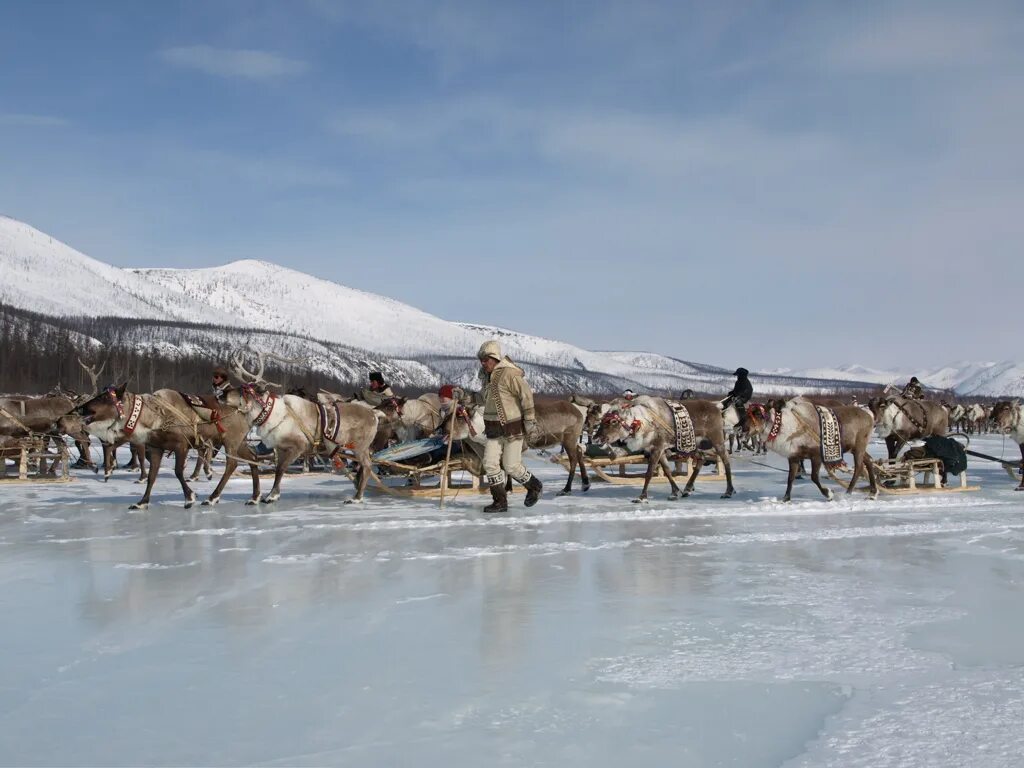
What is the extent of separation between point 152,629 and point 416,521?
4474 mm

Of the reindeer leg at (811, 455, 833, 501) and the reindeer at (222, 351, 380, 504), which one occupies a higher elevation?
the reindeer at (222, 351, 380, 504)

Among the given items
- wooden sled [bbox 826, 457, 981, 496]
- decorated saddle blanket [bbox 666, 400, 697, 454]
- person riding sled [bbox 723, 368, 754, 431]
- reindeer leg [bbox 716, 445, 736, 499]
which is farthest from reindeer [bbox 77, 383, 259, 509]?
wooden sled [bbox 826, 457, 981, 496]

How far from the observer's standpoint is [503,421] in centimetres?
979

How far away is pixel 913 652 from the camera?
4.09 meters

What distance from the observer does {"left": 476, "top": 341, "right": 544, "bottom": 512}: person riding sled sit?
9680 mm

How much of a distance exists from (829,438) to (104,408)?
29.0ft

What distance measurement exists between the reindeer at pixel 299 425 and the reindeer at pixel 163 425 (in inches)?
12.0

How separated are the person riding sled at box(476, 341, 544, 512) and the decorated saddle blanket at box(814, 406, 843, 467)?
3775 millimetres

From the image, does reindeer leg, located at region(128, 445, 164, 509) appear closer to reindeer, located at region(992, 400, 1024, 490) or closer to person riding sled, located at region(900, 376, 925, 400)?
reindeer, located at region(992, 400, 1024, 490)

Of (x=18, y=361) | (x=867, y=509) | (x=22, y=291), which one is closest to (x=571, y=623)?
(x=867, y=509)

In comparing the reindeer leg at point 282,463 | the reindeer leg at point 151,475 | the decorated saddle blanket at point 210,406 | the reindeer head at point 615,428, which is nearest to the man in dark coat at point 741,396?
the reindeer head at point 615,428

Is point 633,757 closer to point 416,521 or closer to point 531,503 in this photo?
point 416,521

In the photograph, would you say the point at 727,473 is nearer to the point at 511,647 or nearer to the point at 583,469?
the point at 583,469

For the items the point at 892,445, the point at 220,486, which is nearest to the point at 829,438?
the point at 892,445
